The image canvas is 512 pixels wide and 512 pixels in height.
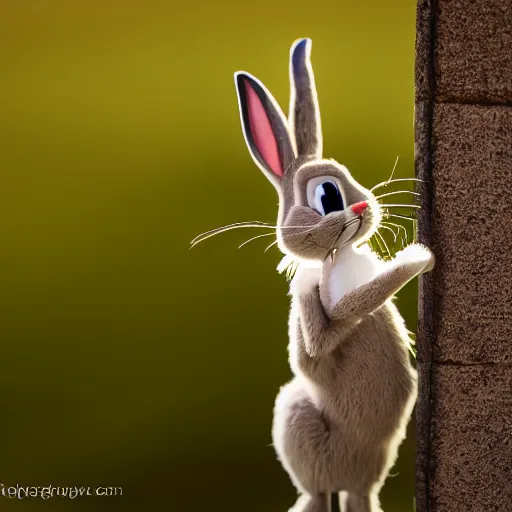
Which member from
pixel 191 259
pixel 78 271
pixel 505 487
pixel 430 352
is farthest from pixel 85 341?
pixel 505 487

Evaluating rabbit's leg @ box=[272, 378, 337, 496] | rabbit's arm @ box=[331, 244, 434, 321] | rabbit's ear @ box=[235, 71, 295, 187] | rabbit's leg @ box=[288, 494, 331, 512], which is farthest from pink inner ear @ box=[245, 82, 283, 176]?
rabbit's leg @ box=[288, 494, 331, 512]

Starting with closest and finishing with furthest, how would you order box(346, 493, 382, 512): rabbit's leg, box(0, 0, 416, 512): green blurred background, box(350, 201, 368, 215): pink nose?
box(350, 201, 368, 215): pink nose
box(346, 493, 382, 512): rabbit's leg
box(0, 0, 416, 512): green blurred background

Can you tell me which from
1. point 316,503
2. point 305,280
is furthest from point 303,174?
point 316,503

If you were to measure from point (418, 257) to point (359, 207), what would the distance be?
0.15 metres

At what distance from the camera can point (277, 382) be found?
1.49 meters

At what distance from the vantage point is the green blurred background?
1.45 meters

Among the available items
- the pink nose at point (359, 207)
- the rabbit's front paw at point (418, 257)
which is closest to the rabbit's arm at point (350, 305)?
the rabbit's front paw at point (418, 257)

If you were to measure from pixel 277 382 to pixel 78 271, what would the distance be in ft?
1.69

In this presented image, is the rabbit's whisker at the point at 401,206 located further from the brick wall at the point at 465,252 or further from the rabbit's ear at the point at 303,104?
the rabbit's ear at the point at 303,104

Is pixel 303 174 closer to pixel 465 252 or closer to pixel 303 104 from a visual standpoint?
pixel 303 104

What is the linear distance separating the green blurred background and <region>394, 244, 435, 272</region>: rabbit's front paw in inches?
9.2

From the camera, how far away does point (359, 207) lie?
117 centimetres

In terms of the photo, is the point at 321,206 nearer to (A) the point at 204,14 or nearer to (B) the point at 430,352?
(B) the point at 430,352

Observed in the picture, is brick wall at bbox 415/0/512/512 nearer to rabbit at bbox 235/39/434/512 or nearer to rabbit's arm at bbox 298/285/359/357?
rabbit at bbox 235/39/434/512
